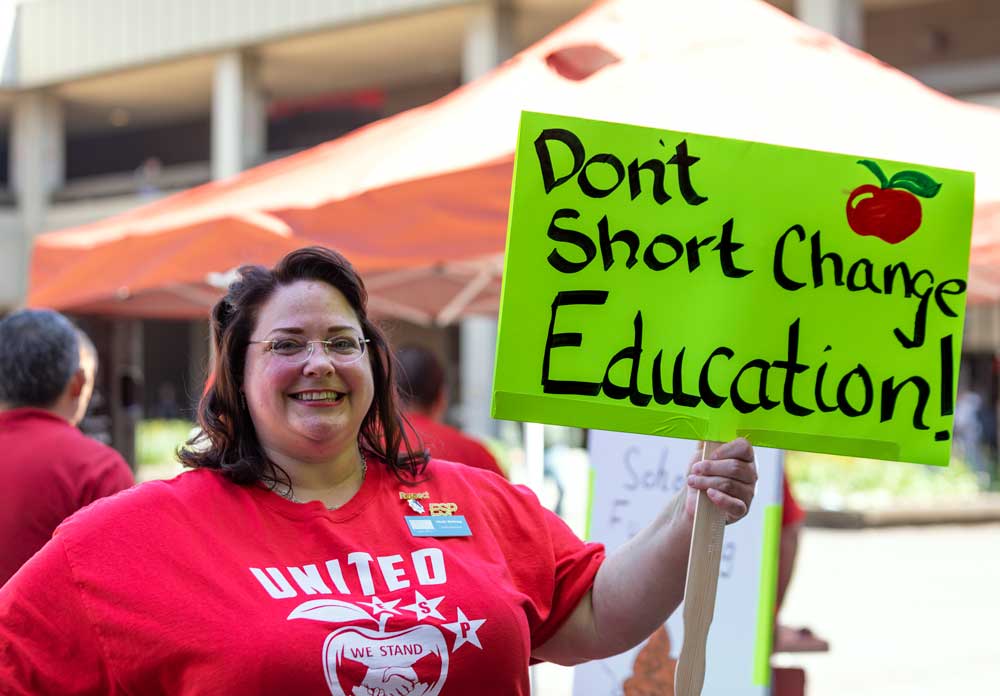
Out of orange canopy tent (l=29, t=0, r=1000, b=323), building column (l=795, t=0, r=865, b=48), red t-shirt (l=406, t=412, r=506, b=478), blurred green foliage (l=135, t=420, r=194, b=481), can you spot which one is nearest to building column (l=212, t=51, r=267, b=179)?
blurred green foliage (l=135, t=420, r=194, b=481)

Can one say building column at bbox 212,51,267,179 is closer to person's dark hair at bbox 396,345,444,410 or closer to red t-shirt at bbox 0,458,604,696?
person's dark hair at bbox 396,345,444,410

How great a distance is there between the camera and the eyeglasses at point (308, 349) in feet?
7.45

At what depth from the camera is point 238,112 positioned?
2181 centimetres

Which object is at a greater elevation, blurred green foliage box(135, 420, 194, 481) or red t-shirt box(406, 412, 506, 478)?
red t-shirt box(406, 412, 506, 478)

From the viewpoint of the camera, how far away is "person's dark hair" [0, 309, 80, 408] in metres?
3.33

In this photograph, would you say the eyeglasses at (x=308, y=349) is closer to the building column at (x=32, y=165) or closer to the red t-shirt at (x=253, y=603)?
the red t-shirt at (x=253, y=603)

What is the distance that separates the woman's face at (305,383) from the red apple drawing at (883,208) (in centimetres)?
90

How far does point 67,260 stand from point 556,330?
9.46 feet

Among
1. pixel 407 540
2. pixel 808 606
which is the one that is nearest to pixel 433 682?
pixel 407 540

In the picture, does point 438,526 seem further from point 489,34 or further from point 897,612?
point 489,34

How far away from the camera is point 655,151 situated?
2.28 meters

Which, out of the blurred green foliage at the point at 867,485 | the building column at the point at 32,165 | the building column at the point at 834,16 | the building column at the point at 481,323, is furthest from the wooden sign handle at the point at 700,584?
the building column at the point at 32,165

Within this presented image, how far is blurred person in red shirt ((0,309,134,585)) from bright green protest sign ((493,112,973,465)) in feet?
4.58

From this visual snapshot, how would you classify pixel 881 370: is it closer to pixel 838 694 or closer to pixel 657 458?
pixel 657 458
